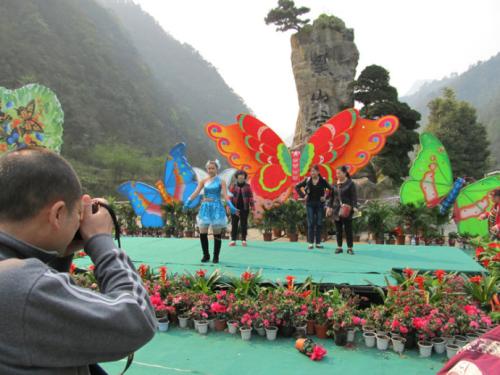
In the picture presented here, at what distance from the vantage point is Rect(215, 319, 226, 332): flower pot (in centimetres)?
358

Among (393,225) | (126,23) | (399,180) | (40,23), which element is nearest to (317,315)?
(393,225)

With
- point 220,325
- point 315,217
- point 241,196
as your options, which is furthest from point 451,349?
point 241,196

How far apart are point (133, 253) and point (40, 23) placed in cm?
4365

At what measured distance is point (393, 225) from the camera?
8.23 metres

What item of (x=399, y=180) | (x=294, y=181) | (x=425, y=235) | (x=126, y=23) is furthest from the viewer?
(x=126, y=23)

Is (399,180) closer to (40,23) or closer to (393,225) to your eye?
(393,225)

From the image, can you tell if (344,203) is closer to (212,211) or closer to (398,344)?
(212,211)

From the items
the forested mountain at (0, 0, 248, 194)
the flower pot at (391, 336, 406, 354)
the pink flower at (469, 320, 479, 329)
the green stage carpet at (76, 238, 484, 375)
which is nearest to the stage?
the green stage carpet at (76, 238, 484, 375)

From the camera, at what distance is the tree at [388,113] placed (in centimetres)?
1959

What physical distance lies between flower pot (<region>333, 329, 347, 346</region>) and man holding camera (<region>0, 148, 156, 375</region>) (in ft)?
8.65

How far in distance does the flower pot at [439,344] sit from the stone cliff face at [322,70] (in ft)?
65.4

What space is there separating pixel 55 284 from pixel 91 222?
25 centimetres

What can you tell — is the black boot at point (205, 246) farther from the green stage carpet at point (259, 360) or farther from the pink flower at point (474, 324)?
the pink flower at point (474, 324)

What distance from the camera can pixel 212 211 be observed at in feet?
17.0
